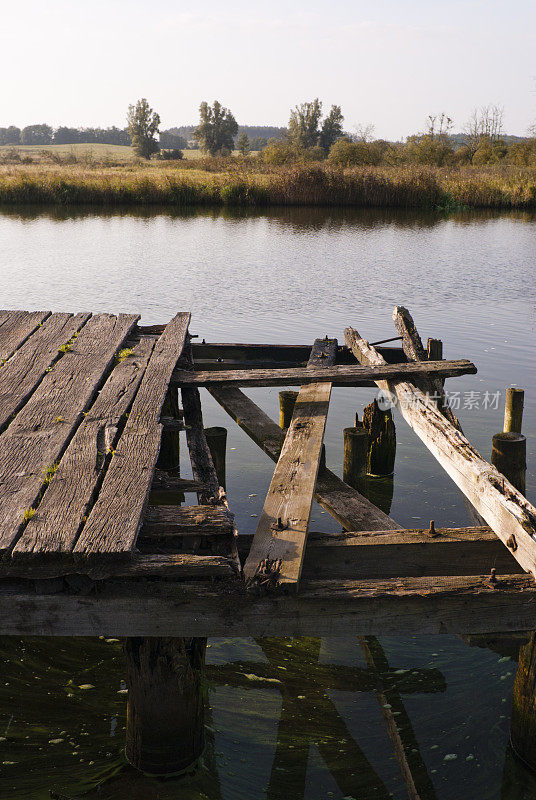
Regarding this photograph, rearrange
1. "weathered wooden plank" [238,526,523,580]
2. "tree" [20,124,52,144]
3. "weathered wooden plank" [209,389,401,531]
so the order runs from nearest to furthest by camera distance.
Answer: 1. "weathered wooden plank" [238,526,523,580]
2. "weathered wooden plank" [209,389,401,531]
3. "tree" [20,124,52,144]

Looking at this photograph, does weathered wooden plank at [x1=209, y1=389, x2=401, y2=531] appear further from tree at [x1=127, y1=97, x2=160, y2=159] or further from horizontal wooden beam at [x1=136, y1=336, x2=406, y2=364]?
tree at [x1=127, y1=97, x2=160, y2=159]

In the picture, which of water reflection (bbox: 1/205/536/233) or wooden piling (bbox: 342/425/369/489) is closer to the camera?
wooden piling (bbox: 342/425/369/489)

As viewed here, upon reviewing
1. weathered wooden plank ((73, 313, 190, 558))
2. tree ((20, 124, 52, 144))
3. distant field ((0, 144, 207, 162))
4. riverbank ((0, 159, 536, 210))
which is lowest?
weathered wooden plank ((73, 313, 190, 558))

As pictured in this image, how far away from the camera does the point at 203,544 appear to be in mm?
3652

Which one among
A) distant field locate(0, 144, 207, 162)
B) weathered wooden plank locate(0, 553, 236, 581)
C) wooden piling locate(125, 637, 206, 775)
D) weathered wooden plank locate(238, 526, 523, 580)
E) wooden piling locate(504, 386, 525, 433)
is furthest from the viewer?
distant field locate(0, 144, 207, 162)

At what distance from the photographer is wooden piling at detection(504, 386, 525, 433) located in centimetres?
777

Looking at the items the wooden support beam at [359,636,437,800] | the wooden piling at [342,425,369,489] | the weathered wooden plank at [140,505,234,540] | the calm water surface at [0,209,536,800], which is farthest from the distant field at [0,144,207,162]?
the weathered wooden plank at [140,505,234,540]

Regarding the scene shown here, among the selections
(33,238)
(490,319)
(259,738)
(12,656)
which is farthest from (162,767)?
(33,238)

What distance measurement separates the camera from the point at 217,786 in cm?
386

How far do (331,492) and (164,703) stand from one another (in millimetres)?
2083

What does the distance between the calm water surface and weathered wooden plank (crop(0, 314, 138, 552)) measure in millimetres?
1471

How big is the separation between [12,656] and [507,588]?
325 cm

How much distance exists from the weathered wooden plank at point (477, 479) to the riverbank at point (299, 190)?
3030 cm

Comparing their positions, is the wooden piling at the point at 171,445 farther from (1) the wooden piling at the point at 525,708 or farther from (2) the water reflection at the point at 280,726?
(1) the wooden piling at the point at 525,708
